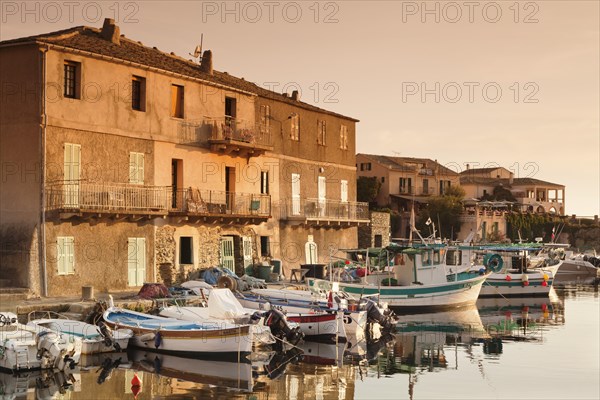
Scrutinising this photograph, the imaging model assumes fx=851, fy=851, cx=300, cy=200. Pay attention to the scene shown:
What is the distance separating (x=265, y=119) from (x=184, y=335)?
754 inches

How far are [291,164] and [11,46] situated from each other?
16790 mm

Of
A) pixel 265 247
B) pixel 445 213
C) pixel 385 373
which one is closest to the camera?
pixel 385 373

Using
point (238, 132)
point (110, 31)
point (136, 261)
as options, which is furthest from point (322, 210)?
point (110, 31)

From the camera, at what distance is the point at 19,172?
29953 millimetres

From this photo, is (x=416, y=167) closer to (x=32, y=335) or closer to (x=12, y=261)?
(x=12, y=261)

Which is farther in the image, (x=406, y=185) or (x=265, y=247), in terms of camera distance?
(x=406, y=185)

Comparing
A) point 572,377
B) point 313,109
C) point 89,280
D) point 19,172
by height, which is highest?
point 313,109

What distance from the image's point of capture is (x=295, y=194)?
143 ft

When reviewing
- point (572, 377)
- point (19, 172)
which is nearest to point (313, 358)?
point (572, 377)

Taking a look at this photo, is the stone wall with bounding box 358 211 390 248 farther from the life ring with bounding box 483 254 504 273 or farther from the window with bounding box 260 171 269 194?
the window with bounding box 260 171 269 194

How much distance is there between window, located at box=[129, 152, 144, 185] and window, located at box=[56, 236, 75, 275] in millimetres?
3927

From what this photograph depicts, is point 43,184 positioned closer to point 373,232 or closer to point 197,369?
point 197,369

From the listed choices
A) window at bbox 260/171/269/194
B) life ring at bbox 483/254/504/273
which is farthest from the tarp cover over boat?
life ring at bbox 483/254/504/273

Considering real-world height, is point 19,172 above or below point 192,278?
above
